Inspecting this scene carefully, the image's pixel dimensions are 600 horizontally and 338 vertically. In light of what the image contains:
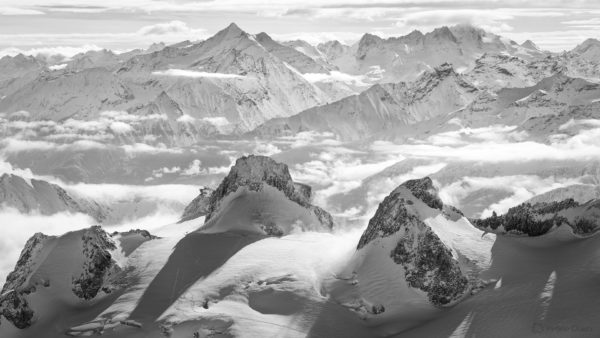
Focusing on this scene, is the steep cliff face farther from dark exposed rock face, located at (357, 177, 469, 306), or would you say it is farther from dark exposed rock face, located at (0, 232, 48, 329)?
dark exposed rock face, located at (0, 232, 48, 329)

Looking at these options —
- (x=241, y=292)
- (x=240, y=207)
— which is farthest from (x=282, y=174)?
(x=241, y=292)

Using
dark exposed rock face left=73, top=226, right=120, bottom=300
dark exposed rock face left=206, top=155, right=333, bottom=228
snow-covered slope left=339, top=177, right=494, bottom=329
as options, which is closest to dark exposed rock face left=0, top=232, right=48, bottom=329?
Answer: dark exposed rock face left=73, top=226, right=120, bottom=300

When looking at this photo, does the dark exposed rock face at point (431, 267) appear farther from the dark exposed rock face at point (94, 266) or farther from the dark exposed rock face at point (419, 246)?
the dark exposed rock face at point (94, 266)

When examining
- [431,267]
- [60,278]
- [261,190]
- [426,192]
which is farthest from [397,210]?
[60,278]

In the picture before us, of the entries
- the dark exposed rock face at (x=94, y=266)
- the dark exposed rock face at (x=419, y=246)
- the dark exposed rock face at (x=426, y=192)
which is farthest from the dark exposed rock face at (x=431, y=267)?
the dark exposed rock face at (x=94, y=266)

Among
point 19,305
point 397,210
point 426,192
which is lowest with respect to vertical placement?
point 19,305

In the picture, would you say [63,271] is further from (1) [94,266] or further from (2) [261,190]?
(2) [261,190]
